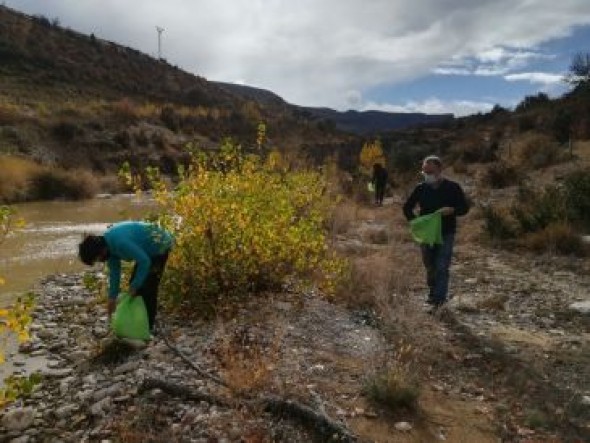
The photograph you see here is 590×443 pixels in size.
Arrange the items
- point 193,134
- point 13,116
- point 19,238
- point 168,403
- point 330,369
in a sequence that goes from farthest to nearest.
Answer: point 193,134 → point 13,116 → point 19,238 → point 330,369 → point 168,403

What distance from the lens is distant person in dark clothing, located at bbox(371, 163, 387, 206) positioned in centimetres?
2227

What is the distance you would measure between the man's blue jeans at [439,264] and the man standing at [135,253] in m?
3.29

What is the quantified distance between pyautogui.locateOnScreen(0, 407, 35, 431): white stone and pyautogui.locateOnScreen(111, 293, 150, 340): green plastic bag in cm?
108

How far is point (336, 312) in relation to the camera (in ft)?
27.8

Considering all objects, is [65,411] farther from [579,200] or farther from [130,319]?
[579,200]

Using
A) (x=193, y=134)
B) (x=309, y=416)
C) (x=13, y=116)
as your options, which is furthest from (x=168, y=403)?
(x=193, y=134)

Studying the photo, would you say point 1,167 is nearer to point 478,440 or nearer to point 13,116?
point 13,116

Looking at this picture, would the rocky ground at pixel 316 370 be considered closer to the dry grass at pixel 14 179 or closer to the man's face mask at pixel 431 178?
the man's face mask at pixel 431 178

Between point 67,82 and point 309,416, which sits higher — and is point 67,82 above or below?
above

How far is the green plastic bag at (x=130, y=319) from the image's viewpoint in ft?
21.6

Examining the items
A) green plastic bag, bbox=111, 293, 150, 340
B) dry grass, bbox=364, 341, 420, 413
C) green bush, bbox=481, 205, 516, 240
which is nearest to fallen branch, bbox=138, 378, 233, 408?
green plastic bag, bbox=111, 293, 150, 340

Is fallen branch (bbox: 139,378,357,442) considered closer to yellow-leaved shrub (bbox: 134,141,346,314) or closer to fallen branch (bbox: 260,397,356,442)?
fallen branch (bbox: 260,397,356,442)

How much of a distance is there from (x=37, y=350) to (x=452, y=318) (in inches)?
185

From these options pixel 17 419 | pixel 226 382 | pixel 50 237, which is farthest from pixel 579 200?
pixel 17 419
